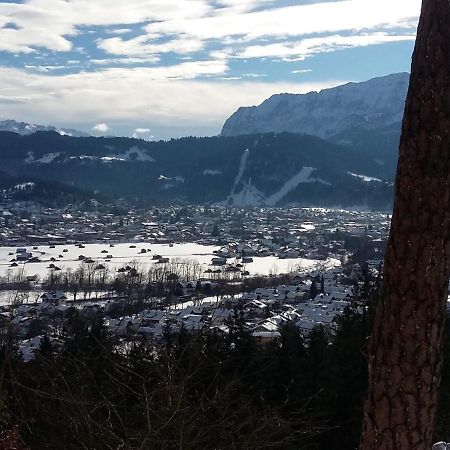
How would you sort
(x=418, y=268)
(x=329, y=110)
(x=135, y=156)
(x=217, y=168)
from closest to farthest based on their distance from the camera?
(x=418, y=268) < (x=217, y=168) < (x=135, y=156) < (x=329, y=110)

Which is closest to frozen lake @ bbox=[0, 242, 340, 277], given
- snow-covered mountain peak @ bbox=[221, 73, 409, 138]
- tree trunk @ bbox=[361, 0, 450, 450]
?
tree trunk @ bbox=[361, 0, 450, 450]

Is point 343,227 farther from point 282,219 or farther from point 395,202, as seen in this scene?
point 395,202

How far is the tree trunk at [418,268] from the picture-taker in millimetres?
1379

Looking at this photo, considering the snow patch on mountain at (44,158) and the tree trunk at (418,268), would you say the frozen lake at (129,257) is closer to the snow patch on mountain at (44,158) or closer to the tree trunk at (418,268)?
the tree trunk at (418,268)

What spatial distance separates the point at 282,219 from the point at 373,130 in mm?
86401

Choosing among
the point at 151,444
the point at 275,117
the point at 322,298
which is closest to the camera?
the point at 151,444

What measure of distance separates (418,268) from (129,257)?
4629 cm

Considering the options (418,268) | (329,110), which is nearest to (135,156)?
(329,110)

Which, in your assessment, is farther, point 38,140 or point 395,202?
point 38,140

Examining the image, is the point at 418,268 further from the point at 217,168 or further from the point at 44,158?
the point at 44,158

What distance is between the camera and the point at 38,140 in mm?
124438

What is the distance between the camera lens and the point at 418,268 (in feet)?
4.74

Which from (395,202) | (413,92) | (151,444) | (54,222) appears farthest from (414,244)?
(54,222)

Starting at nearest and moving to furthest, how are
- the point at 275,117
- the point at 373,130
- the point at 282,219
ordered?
1. the point at 282,219
2. the point at 373,130
3. the point at 275,117
